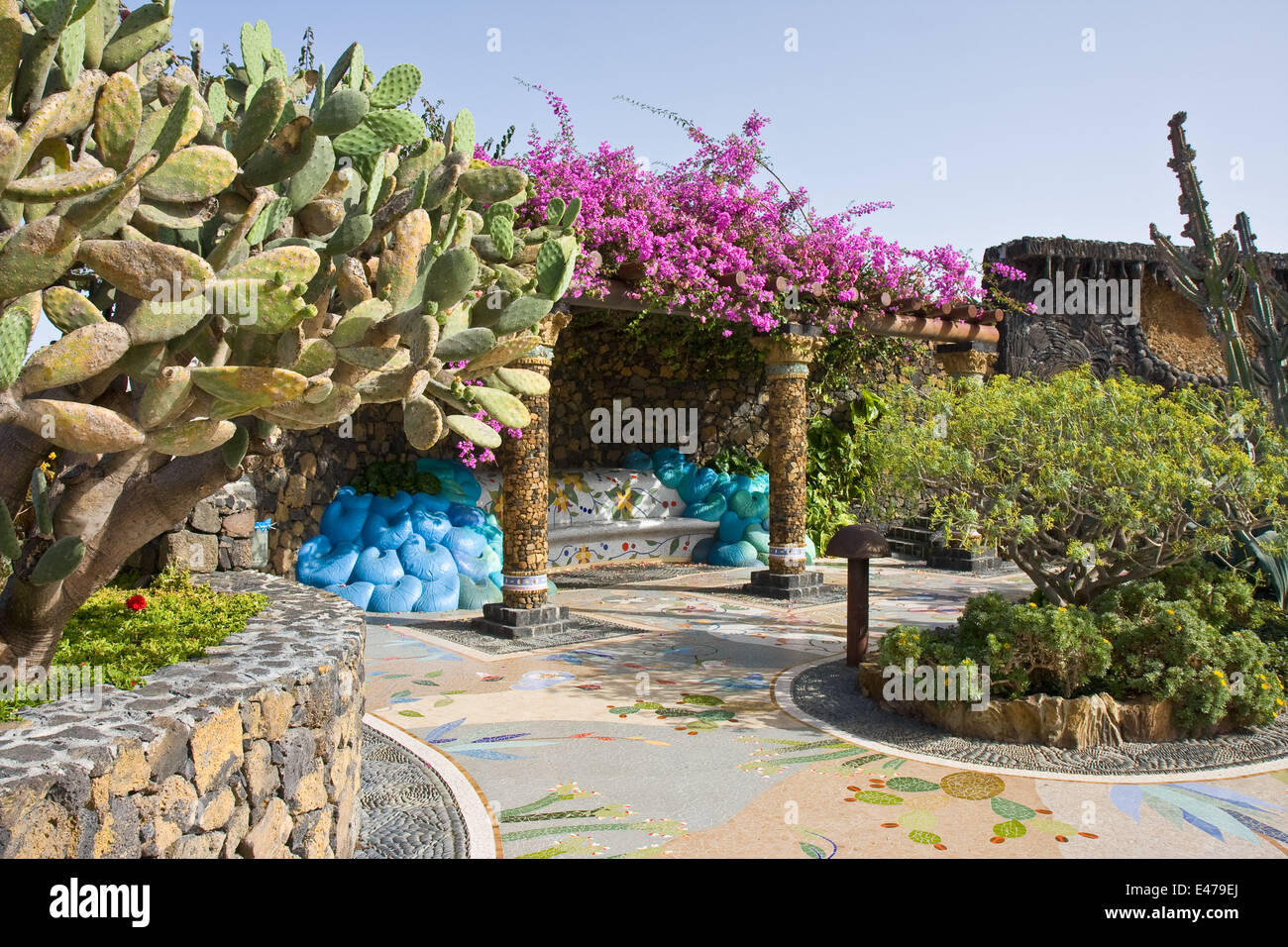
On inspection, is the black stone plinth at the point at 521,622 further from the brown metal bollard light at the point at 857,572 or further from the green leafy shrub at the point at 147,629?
the green leafy shrub at the point at 147,629

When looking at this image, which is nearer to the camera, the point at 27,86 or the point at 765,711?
the point at 27,86

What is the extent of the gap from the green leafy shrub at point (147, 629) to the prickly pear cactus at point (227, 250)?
1.75 feet

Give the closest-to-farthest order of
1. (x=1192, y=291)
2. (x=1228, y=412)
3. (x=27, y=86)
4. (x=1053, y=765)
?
(x=27, y=86)
(x=1053, y=765)
(x=1228, y=412)
(x=1192, y=291)

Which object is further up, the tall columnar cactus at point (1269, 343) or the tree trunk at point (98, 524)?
the tall columnar cactus at point (1269, 343)

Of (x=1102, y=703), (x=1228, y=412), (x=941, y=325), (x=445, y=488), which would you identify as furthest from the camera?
(x=941, y=325)

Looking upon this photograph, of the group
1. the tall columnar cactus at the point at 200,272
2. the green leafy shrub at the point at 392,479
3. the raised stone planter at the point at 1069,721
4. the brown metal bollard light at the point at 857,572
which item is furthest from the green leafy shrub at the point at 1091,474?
the green leafy shrub at the point at 392,479

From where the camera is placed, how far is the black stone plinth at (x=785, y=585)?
1043 centimetres

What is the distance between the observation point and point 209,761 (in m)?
2.89

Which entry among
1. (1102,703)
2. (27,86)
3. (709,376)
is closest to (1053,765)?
(1102,703)

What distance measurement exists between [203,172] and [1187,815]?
4.69 metres

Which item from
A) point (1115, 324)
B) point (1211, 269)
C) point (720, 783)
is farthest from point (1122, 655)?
point (1115, 324)

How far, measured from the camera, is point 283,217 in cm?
329

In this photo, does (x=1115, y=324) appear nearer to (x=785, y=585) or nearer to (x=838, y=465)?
(x=838, y=465)
